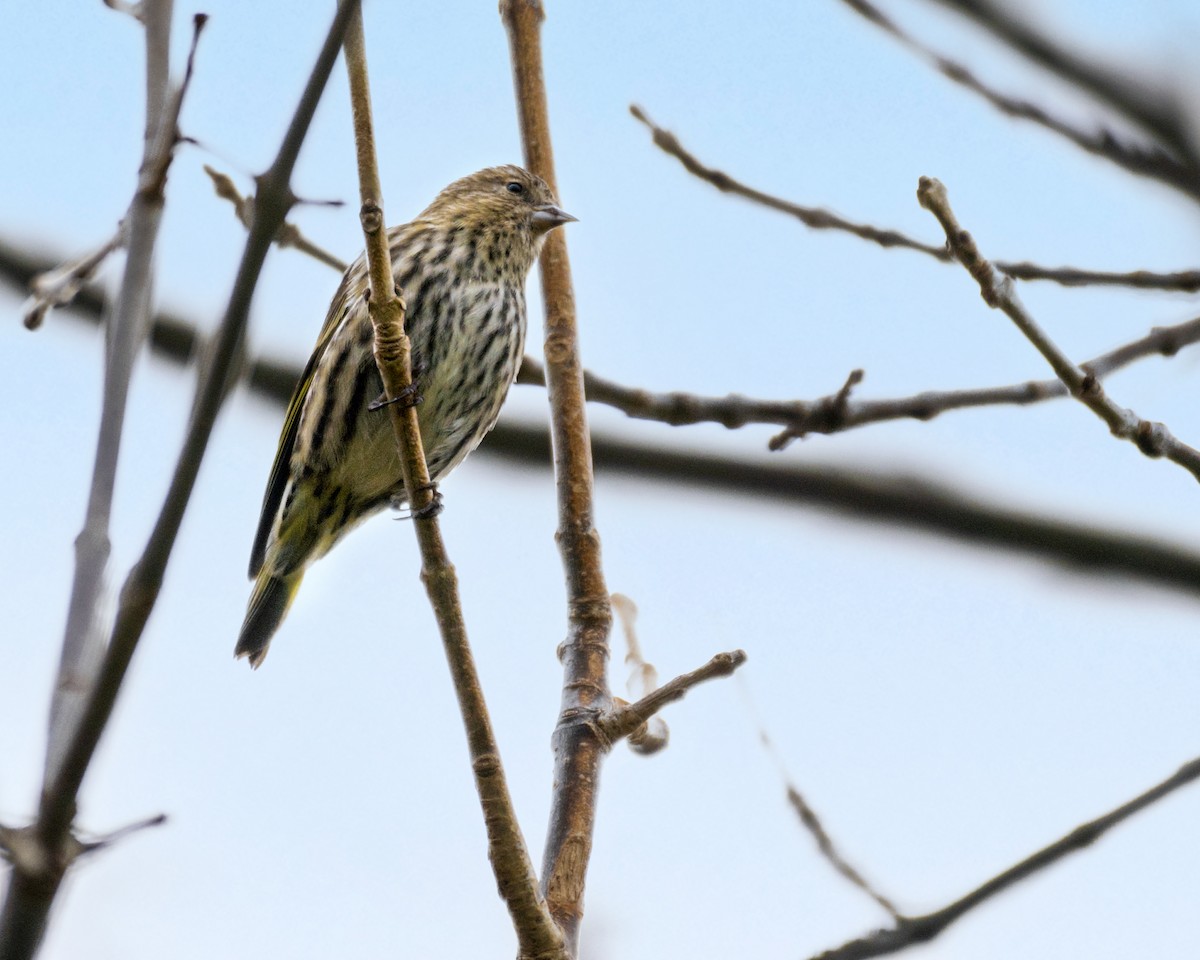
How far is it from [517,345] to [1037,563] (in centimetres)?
332

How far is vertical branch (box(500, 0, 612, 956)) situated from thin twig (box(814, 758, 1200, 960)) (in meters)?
0.61

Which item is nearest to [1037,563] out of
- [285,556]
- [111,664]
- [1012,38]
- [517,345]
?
[1012,38]

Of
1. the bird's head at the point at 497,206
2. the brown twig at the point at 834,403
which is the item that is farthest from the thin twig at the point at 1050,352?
the bird's head at the point at 497,206

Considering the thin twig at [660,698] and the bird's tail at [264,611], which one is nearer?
the thin twig at [660,698]

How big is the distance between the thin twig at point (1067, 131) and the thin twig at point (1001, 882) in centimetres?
80

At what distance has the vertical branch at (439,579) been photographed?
2386mm

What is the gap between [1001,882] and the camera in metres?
2.14

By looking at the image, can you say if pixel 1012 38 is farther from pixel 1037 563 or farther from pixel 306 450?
pixel 306 450

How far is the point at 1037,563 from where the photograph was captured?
8.52 ft

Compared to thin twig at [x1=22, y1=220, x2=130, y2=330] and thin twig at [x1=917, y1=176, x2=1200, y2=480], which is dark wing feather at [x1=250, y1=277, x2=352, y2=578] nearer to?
thin twig at [x1=22, y1=220, x2=130, y2=330]

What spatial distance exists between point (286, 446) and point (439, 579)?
2.93 m

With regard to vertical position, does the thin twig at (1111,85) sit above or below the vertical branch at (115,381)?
above

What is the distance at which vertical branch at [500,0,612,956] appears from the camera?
2762mm

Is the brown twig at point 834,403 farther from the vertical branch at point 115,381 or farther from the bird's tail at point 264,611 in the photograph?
the bird's tail at point 264,611
